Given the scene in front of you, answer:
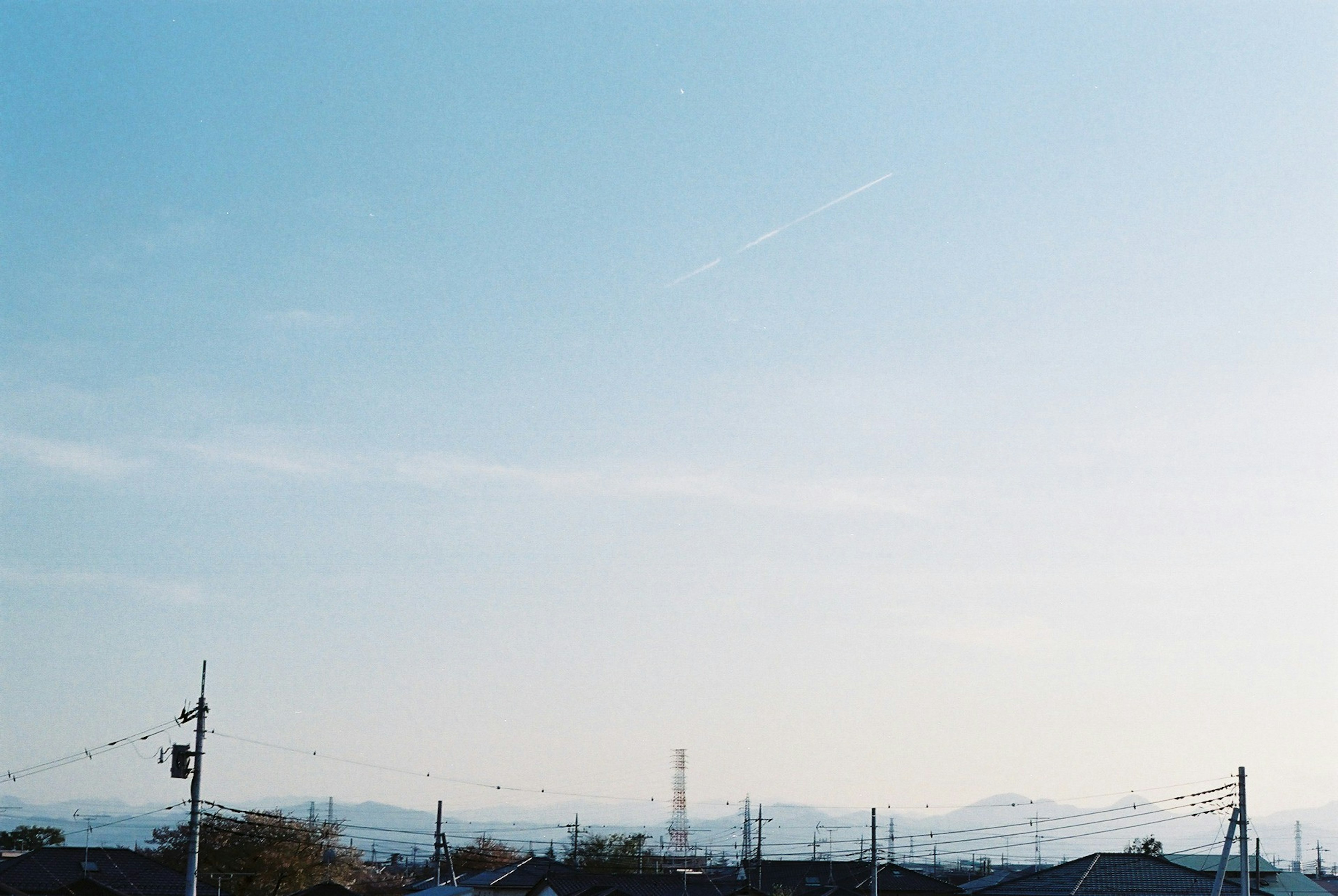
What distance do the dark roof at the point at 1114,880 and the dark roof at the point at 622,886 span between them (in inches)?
689

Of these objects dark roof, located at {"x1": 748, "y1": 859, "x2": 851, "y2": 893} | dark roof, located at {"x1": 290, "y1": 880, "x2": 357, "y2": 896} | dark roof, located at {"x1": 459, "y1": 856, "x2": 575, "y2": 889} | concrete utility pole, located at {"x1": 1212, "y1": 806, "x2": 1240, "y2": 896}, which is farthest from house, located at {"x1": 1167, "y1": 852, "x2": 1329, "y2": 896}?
dark roof, located at {"x1": 290, "y1": 880, "x2": 357, "y2": 896}

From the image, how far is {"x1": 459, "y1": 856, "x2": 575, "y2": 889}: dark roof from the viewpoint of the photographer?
82812 millimetres

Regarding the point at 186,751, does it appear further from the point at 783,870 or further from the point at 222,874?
the point at 783,870

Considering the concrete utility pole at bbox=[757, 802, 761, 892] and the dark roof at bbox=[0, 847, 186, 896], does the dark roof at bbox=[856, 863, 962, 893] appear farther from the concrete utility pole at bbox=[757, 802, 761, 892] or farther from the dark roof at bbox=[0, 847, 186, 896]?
the dark roof at bbox=[0, 847, 186, 896]

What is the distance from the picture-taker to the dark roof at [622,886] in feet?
244

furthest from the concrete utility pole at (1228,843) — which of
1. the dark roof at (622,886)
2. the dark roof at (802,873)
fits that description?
the dark roof at (802,873)

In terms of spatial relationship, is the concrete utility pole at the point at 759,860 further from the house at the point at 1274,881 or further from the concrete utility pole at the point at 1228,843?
the concrete utility pole at the point at 1228,843

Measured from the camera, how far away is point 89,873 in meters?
68.2

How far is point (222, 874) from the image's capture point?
69875 millimetres

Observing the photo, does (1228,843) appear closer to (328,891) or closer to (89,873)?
(328,891)

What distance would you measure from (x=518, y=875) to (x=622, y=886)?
11448mm

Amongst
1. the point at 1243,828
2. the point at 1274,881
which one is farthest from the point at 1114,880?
the point at 1243,828

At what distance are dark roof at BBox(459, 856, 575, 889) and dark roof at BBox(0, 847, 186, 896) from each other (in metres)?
18.8

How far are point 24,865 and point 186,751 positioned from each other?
30.3 metres
